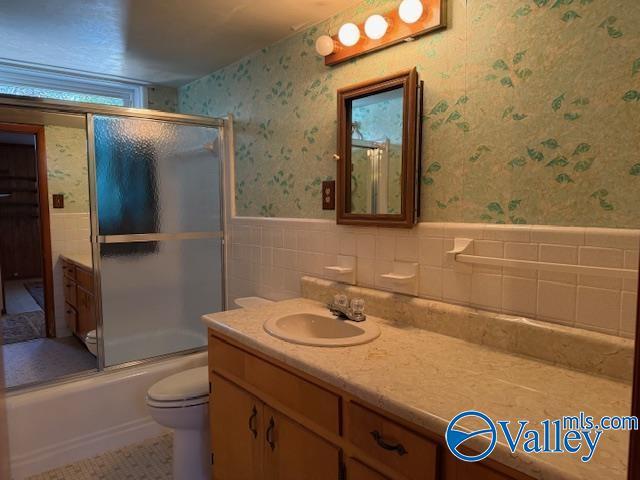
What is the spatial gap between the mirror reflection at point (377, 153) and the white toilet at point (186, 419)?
1077 millimetres

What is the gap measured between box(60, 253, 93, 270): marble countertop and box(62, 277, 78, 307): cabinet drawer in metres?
0.18

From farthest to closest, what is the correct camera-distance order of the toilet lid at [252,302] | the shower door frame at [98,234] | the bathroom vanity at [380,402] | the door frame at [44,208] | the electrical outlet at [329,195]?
the door frame at [44,208] < the toilet lid at [252,302] < the shower door frame at [98,234] < the electrical outlet at [329,195] < the bathroom vanity at [380,402]

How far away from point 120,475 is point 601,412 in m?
2.04

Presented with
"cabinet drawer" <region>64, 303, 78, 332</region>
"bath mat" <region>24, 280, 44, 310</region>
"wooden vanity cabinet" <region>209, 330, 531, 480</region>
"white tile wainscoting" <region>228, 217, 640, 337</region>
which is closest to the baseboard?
"wooden vanity cabinet" <region>209, 330, 531, 480</region>

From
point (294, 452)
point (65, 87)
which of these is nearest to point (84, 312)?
point (65, 87)

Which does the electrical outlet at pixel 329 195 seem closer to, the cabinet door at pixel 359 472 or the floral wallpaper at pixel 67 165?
the cabinet door at pixel 359 472

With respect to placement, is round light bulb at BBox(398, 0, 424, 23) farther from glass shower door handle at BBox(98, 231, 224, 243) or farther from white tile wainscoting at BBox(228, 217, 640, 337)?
glass shower door handle at BBox(98, 231, 224, 243)

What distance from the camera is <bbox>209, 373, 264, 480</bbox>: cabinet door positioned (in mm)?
1497

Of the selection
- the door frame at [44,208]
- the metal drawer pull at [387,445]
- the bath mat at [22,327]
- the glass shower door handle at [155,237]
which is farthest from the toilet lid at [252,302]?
the bath mat at [22,327]

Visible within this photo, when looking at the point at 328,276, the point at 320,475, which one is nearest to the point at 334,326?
the point at 328,276

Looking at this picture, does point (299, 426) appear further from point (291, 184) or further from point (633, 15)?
point (633, 15)

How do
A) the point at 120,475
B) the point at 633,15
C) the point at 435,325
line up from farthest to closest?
the point at 120,475, the point at 435,325, the point at 633,15

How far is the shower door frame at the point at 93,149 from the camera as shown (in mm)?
2020

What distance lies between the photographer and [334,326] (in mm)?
1726
